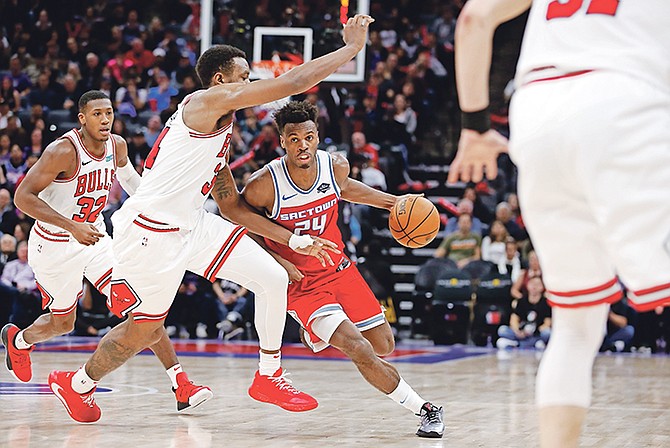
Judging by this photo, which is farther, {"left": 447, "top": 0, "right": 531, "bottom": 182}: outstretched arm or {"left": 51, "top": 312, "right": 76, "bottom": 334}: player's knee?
{"left": 51, "top": 312, "right": 76, "bottom": 334}: player's knee

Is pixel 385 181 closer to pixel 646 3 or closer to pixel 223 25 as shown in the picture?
pixel 223 25

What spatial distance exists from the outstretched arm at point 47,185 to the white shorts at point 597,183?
11.4 feet

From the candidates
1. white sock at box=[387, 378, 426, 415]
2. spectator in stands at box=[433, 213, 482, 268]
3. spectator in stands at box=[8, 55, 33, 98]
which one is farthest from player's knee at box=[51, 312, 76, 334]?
spectator in stands at box=[8, 55, 33, 98]

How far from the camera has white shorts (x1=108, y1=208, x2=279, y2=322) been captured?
17.6 ft

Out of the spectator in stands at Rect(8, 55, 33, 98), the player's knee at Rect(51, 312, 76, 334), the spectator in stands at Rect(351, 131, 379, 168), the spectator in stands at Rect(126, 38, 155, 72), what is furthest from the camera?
→ the spectator in stands at Rect(126, 38, 155, 72)

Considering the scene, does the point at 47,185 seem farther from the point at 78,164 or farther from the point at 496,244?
the point at 496,244

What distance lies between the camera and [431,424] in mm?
5352

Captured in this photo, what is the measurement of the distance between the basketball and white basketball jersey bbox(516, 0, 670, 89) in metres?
2.92

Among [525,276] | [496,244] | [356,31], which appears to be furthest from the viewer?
[496,244]

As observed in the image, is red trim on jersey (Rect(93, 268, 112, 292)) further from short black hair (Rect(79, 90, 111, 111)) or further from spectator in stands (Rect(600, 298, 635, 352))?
spectator in stands (Rect(600, 298, 635, 352))

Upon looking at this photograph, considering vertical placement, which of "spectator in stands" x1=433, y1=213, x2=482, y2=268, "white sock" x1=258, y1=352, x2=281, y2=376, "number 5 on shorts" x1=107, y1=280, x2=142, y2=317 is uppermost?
"number 5 on shorts" x1=107, y1=280, x2=142, y2=317

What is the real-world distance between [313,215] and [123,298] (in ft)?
3.95

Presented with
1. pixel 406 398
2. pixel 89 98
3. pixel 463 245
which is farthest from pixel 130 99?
pixel 406 398

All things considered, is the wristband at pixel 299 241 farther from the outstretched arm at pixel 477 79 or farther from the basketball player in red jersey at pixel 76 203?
the outstretched arm at pixel 477 79
